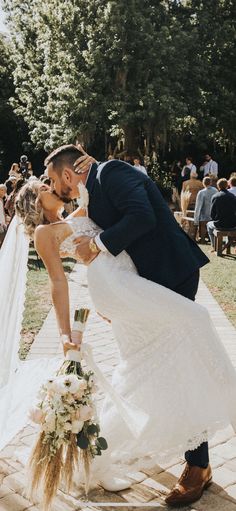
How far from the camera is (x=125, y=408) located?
10.3ft

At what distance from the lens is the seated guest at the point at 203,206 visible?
46.6 feet

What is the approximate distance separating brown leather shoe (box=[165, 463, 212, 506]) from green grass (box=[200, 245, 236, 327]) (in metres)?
4.23

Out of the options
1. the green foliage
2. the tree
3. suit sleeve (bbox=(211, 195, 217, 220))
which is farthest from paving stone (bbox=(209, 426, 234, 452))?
the tree

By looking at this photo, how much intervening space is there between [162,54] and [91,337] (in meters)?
19.8

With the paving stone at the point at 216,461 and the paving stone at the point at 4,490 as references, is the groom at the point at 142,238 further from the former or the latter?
the paving stone at the point at 4,490

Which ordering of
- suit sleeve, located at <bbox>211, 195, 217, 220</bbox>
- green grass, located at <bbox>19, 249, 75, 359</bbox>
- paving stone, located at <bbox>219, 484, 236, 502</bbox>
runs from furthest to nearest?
suit sleeve, located at <bbox>211, 195, 217, 220</bbox> → green grass, located at <bbox>19, 249, 75, 359</bbox> → paving stone, located at <bbox>219, 484, 236, 502</bbox>

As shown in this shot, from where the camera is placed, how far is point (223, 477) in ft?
11.3

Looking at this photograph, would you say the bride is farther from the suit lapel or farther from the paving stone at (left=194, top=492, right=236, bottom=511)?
the paving stone at (left=194, top=492, right=236, bottom=511)

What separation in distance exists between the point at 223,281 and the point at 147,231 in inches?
287

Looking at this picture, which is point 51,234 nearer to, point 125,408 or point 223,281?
point 125,408

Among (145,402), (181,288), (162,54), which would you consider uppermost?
(162,54)

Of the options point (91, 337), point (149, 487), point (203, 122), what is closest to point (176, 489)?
point (149, 487)

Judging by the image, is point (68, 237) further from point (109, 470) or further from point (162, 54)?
point (162, 54)

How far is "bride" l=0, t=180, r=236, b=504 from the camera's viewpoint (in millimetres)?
3018
